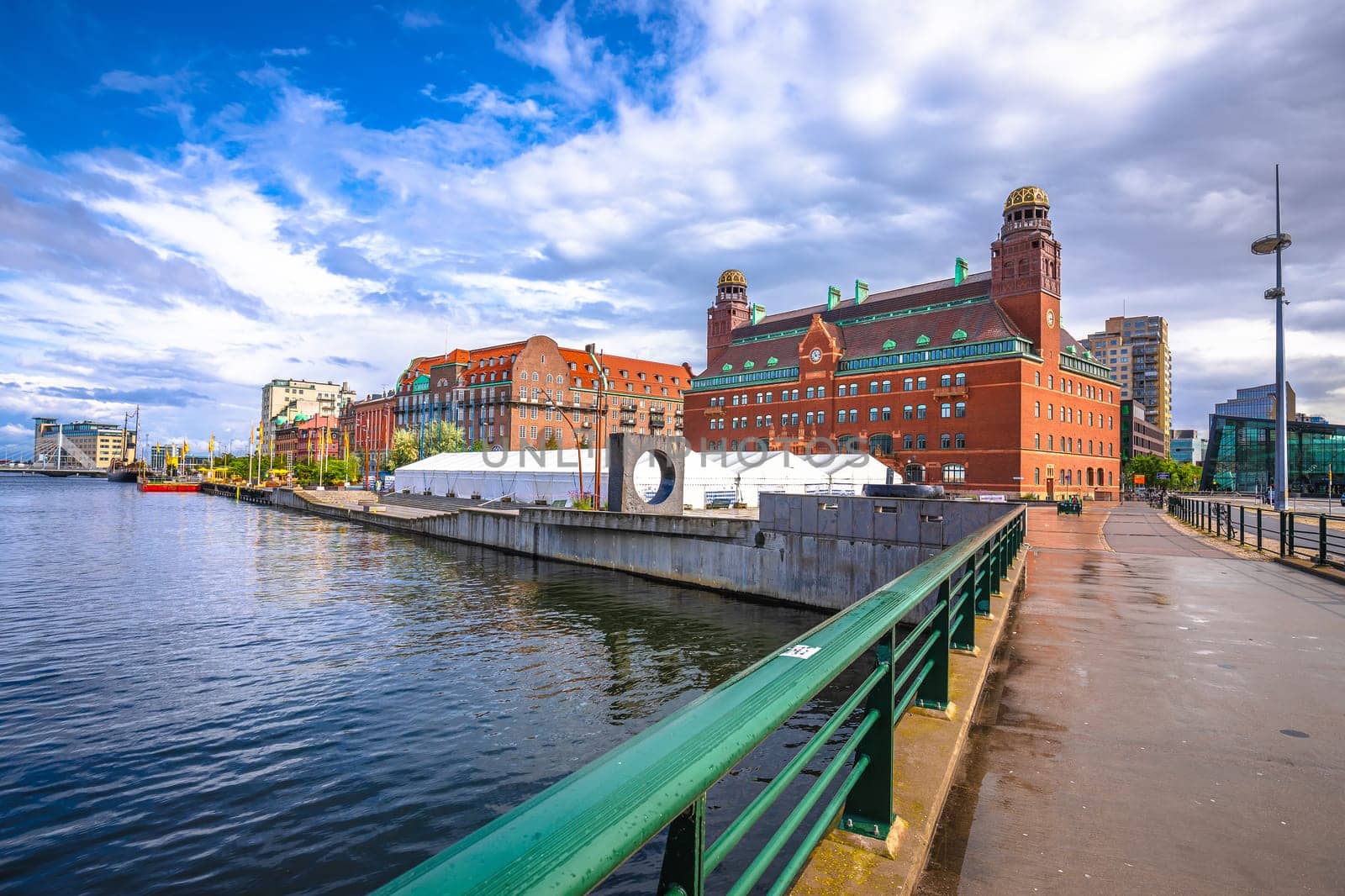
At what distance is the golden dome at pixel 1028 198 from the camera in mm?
66312

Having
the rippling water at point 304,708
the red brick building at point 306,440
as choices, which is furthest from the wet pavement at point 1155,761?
the red brick building at point 306,440

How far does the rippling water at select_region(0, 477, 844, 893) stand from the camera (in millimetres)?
8266

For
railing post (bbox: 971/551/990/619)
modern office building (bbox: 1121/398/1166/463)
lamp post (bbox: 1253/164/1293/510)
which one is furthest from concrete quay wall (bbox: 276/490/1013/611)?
modern office building (bbox: 1121/398/1166/463)

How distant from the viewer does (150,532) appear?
44.8 m

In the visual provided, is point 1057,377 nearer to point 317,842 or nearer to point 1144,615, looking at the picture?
point 1144,615

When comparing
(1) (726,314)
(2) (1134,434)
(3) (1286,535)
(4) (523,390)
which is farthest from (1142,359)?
(3) (1286,535)

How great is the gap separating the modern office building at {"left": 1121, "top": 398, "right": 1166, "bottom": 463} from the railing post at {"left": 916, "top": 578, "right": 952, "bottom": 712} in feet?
467

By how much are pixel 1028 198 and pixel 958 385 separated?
18.9m

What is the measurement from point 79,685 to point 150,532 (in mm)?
37895

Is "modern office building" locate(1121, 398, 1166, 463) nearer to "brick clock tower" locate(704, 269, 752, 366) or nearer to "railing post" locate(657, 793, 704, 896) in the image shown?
"brick clock tower" locate(704, 269, 752, 366)

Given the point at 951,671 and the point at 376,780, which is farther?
the point at 376,780

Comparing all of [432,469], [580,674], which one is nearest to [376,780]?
[580,674]

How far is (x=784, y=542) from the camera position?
24.2 meters

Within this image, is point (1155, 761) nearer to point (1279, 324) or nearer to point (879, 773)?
point (879, 773)
